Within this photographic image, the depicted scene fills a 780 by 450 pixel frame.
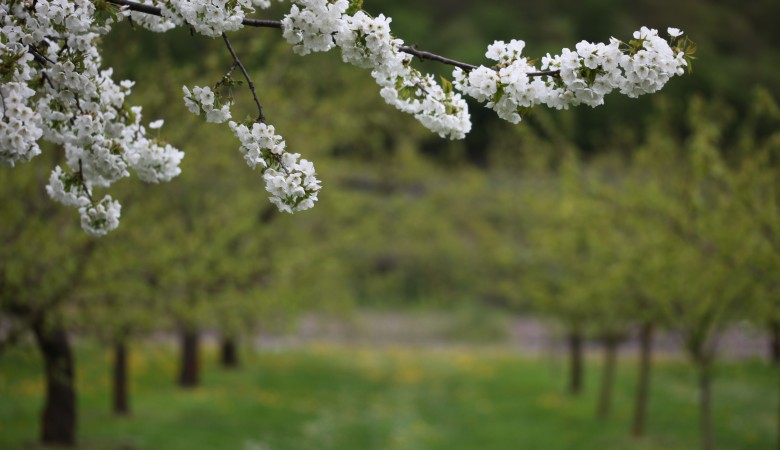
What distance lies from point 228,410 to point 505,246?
1155 centimetres

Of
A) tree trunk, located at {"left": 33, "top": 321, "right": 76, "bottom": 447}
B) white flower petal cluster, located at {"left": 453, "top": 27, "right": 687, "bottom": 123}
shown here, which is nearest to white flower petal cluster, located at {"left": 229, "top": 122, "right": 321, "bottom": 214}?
white flower petal cluster, located at {"left": 453, "top": 27, "right": 687, "bottom": 123}

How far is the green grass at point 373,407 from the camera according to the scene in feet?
47.7

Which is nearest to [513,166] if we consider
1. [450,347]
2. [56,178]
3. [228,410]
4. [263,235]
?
[450,347]

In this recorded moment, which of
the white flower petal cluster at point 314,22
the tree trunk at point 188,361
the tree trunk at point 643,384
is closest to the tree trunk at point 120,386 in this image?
the tree trunk at point 188,361

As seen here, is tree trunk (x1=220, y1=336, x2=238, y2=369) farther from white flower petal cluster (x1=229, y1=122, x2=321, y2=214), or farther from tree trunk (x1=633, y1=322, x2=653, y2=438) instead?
white flower petal cluster (x1=229, y1=122, x2=321, y2=214)

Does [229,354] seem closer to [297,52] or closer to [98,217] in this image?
[98,217]

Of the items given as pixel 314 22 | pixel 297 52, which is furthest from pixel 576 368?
pixel 314 22

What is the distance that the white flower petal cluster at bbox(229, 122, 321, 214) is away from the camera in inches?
156

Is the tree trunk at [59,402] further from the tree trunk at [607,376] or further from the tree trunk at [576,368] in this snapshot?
the tree trunk at [576,368]

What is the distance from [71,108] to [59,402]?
8.80 metres

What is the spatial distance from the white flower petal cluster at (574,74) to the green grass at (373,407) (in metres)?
6.99

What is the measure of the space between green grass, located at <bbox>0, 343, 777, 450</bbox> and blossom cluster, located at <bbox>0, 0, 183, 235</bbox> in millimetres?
5221

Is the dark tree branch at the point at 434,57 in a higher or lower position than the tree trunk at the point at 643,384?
higher

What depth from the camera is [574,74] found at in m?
3.97
